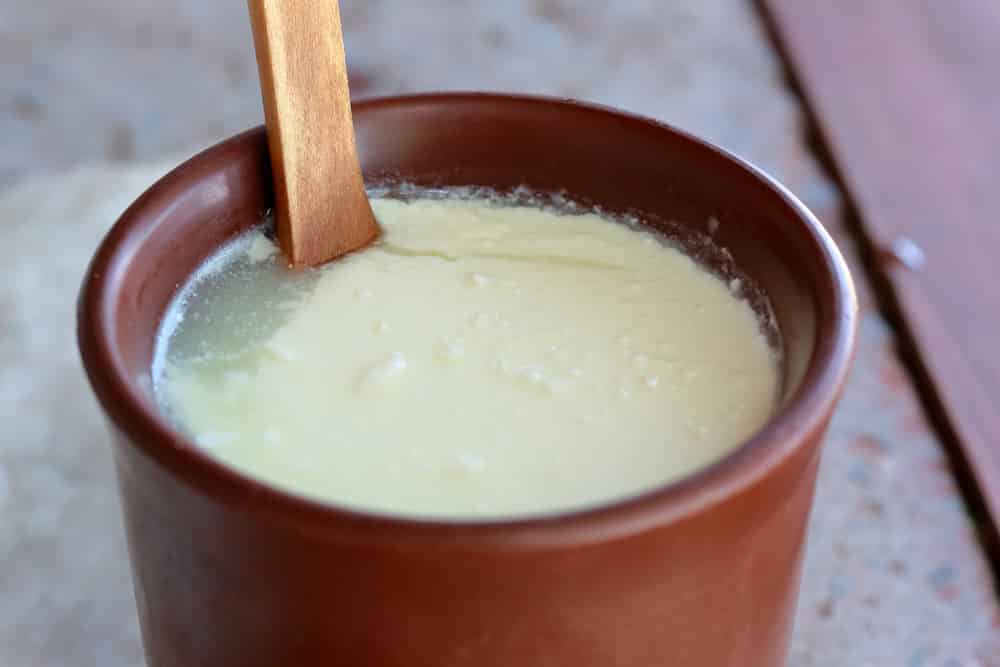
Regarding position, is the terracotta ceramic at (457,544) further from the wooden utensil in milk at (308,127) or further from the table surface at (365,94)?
the table surface at (365,94)

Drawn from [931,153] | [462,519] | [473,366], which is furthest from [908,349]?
[462,519]

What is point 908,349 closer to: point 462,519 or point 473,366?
point 473,366

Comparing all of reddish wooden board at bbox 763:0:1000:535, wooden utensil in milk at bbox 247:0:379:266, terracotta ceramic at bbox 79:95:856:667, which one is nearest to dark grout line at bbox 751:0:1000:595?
reddish wooden board at bbox 763:0:1000:535

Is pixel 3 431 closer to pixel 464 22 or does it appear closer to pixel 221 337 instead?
pixel 221 337

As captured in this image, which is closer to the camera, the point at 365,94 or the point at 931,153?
the point at 931,153

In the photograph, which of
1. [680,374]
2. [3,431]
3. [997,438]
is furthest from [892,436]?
[3,431]

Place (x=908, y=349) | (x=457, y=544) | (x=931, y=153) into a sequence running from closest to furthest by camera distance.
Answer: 1. (x=457, y=544)
2. (x=908, y=349)
3. (x=931, y=153)
